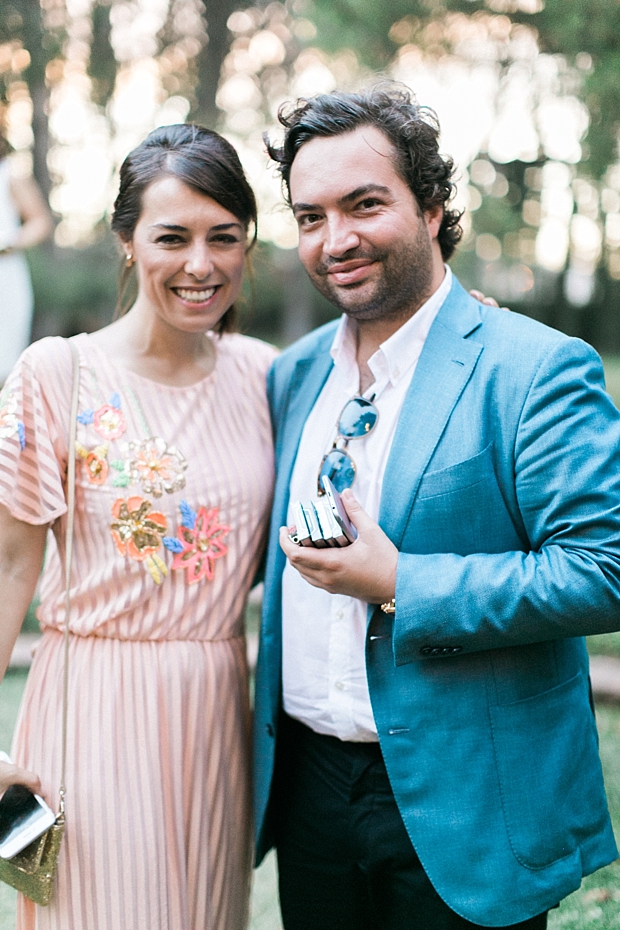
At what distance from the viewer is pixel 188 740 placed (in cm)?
207

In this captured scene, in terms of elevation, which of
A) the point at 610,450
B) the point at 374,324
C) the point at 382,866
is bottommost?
the point at 382,866

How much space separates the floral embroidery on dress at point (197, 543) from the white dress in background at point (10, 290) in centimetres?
294

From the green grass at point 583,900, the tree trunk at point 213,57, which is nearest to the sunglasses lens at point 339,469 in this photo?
the green grass at point 583,900

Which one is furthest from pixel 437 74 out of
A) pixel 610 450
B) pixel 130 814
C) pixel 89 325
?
pixel 89 325

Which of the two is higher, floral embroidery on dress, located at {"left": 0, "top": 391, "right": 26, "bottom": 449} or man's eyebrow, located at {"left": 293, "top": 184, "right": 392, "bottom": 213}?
man's eyebrow, located at {"left": 293, "top": 184, "right": 392, "bottom": 213}

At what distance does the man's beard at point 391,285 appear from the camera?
2.00 m

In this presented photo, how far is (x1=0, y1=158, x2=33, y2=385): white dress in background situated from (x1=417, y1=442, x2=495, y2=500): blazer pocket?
3.40 m

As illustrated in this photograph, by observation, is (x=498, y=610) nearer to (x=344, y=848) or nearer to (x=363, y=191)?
(x=344, y=848)

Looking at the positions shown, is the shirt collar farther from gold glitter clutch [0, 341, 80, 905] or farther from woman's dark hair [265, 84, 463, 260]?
gold glitter clutch [0, 341, 80, 905]

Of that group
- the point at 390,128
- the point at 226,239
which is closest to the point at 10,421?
the point at 226,239

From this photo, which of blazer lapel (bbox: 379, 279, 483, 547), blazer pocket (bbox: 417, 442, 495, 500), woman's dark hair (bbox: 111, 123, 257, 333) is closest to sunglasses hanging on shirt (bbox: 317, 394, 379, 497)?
blazer lapel (bbox: 379, 279, 483, 547)

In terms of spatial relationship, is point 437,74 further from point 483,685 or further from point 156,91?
point 483,685

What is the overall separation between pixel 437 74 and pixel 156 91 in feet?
14.7

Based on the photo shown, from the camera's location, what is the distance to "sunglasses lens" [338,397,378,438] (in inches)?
80.5
